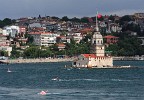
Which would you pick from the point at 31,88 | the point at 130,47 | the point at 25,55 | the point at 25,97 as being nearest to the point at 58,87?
the point at 31,88

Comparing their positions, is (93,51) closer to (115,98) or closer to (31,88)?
(31,88)

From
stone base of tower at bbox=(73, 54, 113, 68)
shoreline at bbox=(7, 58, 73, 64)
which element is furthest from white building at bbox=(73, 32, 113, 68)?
shoreline at bbox=(7, 58, 73, 64)

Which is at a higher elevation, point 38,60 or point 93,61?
point 93,61

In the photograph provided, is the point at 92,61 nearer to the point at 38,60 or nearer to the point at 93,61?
the point at 93,61

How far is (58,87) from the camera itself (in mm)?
71688

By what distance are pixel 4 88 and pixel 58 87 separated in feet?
14.3

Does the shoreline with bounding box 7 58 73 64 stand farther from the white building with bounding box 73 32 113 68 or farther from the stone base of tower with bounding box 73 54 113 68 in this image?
the stone base of tower with bounding box 73 54 113 68

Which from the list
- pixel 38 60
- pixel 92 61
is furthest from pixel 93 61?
pixel 38 60

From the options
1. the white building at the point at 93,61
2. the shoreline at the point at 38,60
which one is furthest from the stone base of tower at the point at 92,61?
the shoreline at the point at 38,60

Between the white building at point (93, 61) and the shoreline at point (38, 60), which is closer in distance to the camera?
the white building at point (93, 61)

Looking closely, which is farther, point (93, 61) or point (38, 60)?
point (38, 60)

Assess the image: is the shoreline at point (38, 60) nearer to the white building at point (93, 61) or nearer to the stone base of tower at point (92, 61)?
the white building at point (93, 61)

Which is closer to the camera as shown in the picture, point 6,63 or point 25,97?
point 25,97

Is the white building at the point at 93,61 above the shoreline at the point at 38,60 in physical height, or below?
above
